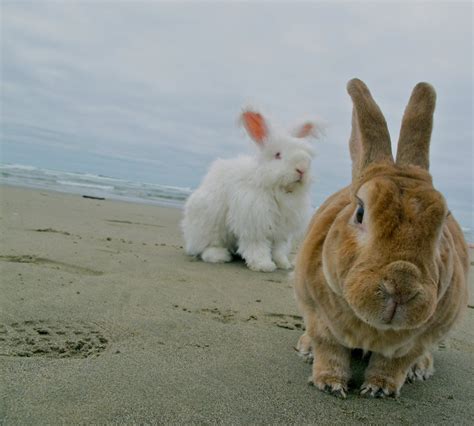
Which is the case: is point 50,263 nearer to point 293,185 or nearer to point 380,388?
point 293,185

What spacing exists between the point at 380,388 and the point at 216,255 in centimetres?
333

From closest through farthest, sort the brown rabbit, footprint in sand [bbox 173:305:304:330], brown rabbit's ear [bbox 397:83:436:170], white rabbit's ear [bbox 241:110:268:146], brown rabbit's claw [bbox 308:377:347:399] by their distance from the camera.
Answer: the brown rabbit
brown rabbit's claw [bbox 308:377:347:399]
brown rabbit's ear [bbox 397:83:436:170]
footprint in sand [bbox 173:305:304:330]
white rabbit's ear [bbox 241:110:268:146]

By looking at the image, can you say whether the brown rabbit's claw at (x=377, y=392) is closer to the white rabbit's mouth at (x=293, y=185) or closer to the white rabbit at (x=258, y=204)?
the white rabbit at (x=258, y=204)

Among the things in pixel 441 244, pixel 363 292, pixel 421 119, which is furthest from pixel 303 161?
pixel 363 292

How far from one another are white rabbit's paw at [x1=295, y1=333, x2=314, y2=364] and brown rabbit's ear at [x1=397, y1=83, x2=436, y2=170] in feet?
3.31

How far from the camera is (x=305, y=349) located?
101 inches

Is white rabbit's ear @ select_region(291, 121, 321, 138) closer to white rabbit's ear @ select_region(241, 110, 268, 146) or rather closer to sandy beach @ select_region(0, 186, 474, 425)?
white rabbit's ear @ select_region(241, 110, 268, 146)

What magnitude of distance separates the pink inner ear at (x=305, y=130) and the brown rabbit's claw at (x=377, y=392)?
3.76 m

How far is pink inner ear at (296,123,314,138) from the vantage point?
555cm

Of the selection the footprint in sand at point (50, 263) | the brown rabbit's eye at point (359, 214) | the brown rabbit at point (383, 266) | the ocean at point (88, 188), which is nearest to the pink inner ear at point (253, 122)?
the footprint in sand at point (50, 263)

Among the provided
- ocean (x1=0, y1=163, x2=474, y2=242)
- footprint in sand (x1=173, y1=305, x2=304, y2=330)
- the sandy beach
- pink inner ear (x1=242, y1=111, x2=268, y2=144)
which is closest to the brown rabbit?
the sandy beach

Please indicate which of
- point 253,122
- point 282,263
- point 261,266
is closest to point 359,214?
point 261,266

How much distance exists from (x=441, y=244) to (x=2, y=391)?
176 cm

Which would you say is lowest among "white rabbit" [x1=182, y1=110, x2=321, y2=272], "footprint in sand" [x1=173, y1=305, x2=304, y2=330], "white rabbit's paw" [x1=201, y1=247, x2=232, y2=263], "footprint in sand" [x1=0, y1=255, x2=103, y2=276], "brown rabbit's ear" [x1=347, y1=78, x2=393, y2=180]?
"white rabbit's paw" [x1=201, y1=247, x2=232, y2=263]
